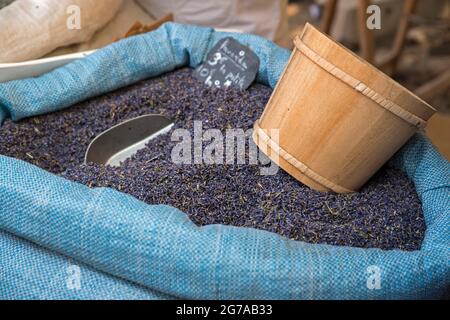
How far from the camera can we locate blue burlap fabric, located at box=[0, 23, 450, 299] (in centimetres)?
69

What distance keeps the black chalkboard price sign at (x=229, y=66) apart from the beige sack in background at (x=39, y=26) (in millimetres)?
270

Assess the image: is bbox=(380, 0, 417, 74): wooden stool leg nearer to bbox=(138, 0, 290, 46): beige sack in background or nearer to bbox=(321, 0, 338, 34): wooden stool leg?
bbox=(321, 0, 338, 34): wooden stool leg

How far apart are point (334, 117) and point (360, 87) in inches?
2.7

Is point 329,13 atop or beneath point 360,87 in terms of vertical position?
beneath


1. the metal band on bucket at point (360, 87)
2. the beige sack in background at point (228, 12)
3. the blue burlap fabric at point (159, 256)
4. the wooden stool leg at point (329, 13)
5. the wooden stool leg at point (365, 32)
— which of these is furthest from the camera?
the wooden stool leg at point (329, 13)

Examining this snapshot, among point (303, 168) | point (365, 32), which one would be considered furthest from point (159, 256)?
point (365, 32)

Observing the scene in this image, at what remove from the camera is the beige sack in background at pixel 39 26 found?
42.9 inches

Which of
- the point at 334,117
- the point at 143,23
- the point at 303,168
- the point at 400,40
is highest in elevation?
the point at 334,117

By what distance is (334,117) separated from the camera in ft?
2.77

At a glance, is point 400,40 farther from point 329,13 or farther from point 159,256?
point 159,256

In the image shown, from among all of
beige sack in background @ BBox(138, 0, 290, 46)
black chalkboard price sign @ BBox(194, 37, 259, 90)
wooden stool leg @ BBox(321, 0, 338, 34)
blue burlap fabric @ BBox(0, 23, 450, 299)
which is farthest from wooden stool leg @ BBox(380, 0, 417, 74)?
blue burlap fabric @ BBox(0, 23, 450, 299)

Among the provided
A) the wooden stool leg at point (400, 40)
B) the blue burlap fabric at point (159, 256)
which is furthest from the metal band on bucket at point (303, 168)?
the wooden stool leg at point (400, 40)

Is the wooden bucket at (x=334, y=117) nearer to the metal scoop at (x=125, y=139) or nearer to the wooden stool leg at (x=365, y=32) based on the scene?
the metal scoop at (x=125, y=139)
